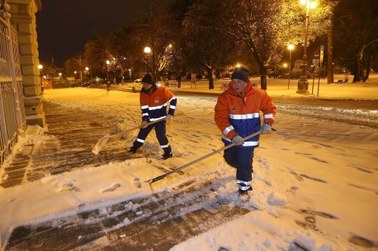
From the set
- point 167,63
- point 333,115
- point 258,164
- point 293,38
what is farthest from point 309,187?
point 167,63

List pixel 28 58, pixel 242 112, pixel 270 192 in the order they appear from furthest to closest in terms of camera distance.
A: pixel 28 58 → pixel 270 192 → pixel 242 112

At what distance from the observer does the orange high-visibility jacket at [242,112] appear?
4.29 metres

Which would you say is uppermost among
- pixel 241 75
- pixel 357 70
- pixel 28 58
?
pixel 28 58

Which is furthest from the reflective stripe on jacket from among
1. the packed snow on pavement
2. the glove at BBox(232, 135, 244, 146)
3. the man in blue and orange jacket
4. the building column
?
the building column

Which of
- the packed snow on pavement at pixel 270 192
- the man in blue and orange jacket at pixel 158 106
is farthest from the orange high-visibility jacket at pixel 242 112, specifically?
the man in blue and orange jacket at pixel 158 106

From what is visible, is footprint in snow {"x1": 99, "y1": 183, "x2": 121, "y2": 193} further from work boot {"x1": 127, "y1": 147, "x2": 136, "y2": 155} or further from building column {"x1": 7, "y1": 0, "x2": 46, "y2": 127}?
building column {"x1": 7, "y1": 0, "x2": 46, "y2": 127}

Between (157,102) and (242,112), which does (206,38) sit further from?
(242,112)

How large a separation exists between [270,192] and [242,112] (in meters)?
1.16

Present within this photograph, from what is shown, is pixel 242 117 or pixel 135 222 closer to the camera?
pixel 135 222

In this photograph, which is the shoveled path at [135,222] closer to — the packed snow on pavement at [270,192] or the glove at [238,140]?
the packed snow on pavement at [270,192]

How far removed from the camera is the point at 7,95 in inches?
276

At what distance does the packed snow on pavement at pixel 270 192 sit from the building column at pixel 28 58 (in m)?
2.15

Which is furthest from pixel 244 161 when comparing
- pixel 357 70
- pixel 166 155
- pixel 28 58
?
pixel 357 70

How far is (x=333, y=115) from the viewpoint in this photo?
38.5 ft
